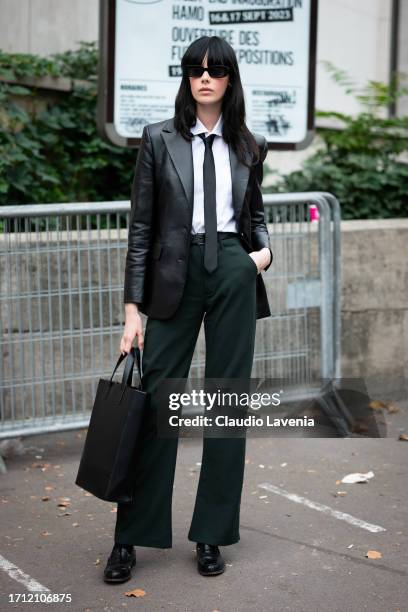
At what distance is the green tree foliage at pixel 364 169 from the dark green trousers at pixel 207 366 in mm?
4509

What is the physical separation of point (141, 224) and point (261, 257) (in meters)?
0.49

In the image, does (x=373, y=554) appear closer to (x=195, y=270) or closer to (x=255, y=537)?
(x=255, y=537)

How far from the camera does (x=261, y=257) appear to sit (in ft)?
13.4

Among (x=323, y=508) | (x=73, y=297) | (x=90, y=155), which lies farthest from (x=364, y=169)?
(x=323, y=508)

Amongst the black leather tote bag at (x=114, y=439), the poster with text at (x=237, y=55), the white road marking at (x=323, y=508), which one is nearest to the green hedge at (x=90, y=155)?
the poster with text at (x=237, y=55)

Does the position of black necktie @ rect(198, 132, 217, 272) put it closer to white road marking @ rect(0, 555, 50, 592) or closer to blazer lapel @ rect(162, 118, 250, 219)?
blazer lapel @ rect(162, 118, 250, 219)

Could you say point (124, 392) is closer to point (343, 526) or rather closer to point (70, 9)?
point (343, 526)

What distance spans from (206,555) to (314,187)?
191 inches

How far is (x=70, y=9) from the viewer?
30.3 ft

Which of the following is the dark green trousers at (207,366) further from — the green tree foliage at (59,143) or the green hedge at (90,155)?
the green tree foliage at (59,143)

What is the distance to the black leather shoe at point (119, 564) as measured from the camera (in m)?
3.99

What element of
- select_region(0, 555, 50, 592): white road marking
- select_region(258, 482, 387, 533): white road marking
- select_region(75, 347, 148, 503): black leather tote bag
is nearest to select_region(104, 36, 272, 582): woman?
select_region(75, 347, 148, 503): black leather tote bag

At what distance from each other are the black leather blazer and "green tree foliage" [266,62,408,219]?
14.7 ft

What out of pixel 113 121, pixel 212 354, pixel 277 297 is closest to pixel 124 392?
pixel 212 354
